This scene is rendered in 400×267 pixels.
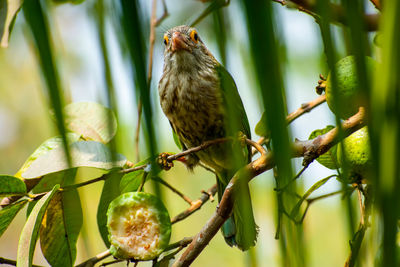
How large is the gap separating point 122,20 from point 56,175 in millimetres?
1415

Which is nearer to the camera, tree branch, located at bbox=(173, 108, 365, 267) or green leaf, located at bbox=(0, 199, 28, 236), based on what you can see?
tree branch, located at bbox=(173, 108, 365, 267)

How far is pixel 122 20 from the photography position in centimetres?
52

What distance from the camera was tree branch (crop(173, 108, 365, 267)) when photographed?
4.07 feet

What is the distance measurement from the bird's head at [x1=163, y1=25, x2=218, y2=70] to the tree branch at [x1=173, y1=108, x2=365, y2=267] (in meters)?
1.82

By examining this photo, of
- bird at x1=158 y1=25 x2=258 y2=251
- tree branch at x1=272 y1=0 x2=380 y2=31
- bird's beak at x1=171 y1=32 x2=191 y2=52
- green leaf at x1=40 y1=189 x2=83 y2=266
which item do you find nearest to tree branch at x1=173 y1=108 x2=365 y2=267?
tree branch at x1=272 y1=0 x2=380 y2=31

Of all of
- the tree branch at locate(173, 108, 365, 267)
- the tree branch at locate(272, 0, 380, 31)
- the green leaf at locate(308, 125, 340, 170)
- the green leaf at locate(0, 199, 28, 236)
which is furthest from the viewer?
the green leaf at locate(308, 125, 340, 170)

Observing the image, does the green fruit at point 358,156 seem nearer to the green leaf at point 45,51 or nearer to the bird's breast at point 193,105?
the green leaf at point 45,51

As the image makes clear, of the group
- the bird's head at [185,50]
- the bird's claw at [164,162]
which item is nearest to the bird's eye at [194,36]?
the bird's head at [185,50]

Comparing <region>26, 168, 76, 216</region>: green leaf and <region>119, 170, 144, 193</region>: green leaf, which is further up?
<region>26, 168, 76, 216</region>: green leaf

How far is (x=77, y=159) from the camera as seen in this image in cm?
173

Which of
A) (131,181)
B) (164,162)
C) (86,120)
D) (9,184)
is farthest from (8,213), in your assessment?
(86,120)

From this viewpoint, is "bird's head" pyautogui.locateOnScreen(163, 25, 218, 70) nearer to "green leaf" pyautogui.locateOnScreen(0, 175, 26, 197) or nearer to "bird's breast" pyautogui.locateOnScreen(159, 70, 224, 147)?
"bird's breast" pyautogui.locateOnScreen(159, 70, 224, 147)

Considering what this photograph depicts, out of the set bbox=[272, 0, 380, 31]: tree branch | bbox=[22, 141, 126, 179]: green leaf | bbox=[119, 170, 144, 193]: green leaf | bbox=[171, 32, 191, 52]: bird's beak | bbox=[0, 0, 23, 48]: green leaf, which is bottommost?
bbox=[119, 170, 144, 193]: green leaf

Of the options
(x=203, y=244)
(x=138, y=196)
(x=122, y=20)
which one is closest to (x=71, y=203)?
(x=138, y=196)
